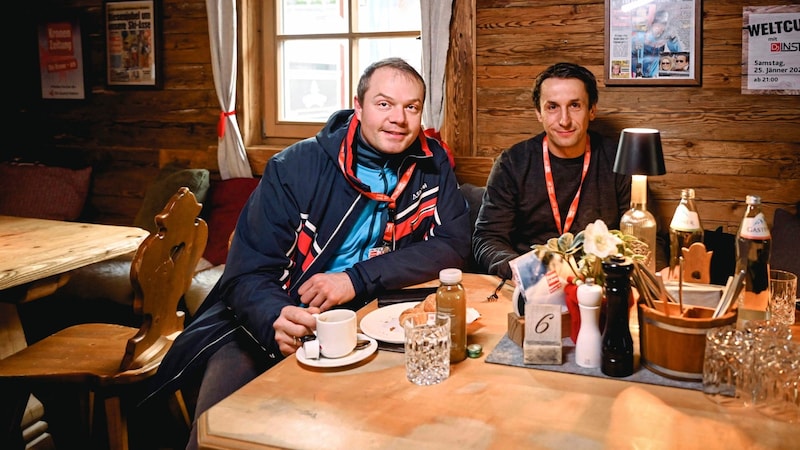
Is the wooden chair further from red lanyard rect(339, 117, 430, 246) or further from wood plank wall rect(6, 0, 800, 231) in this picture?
wood plank wall rect(6, 0, 800, 231)

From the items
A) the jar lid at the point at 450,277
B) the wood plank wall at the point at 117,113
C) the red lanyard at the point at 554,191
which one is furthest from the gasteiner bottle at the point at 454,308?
the wood plank wall at the point at 117,113

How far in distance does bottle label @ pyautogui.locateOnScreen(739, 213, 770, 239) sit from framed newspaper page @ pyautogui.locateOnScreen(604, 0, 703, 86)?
1.88m

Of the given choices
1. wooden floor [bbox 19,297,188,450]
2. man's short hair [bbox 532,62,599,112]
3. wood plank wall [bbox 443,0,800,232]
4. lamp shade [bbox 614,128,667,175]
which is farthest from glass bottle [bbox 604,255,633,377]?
wood plank wall [bbox 443,0,800,232]

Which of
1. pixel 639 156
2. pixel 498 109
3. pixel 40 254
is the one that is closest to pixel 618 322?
pixel 639 156

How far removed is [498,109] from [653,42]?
78 centimetres

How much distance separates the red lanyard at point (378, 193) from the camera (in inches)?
85.5

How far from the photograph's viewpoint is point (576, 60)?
11.3ft

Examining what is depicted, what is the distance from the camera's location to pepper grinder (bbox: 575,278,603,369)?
1407 millimetres

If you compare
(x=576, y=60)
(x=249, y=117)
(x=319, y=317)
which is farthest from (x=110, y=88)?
(x=319, y=317)

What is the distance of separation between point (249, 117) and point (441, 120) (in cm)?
121

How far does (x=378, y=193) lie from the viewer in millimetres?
2203

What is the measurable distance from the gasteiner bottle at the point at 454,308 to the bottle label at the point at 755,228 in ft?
2.08

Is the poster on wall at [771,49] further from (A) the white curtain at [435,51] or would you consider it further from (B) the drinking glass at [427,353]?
(B) the drinking glass at [427,353]

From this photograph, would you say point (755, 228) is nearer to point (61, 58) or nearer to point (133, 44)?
point (133, 44)
